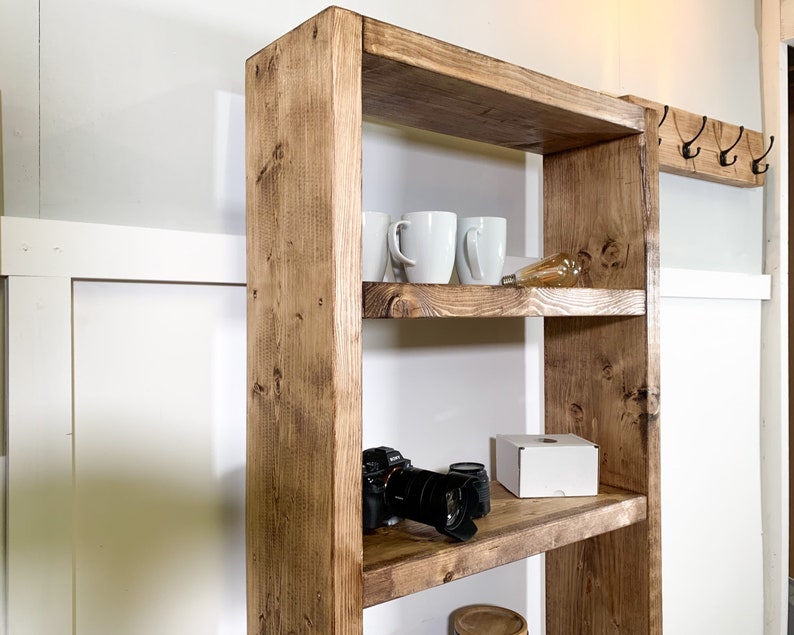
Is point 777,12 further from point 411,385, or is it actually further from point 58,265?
point 58,265

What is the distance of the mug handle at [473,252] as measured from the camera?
94cm

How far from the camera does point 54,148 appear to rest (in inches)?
32.1

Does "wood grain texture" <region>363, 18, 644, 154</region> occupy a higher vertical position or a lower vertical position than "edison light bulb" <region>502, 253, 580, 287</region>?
higher

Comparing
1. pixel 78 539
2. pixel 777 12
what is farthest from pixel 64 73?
pixel 777 12

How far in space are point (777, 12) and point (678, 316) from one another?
0.89m

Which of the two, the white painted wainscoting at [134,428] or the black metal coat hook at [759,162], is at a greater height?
the black metal coat hook at [759,162]

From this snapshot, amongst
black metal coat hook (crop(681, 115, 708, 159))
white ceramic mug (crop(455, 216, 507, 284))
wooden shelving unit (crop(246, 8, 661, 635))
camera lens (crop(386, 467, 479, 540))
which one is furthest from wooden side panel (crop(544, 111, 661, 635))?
black metal coat hook (crop(681, 115, 708, 159))

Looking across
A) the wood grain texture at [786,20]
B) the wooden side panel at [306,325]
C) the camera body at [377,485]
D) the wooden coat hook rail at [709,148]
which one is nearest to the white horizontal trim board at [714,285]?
the wooden coat hook rail at [709,148]

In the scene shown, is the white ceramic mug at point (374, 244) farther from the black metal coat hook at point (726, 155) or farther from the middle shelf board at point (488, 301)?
the black metal coat hook at point (726, 155)

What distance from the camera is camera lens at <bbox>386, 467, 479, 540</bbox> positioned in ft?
2.71

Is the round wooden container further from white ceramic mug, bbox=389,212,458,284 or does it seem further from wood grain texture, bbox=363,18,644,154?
wood grain texture, bbox=363,18,644,154

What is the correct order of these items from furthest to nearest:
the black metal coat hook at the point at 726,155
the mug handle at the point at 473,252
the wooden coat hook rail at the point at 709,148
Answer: the black metal coat hook at the point at 726,155 < the wooden coat hook rail at the point at 709,148 < the mug handle at the point at 473,252

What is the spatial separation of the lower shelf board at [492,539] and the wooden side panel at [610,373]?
0.26 ft

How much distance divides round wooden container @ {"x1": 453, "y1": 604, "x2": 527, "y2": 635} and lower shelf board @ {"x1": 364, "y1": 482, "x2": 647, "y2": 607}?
9.3 inches
